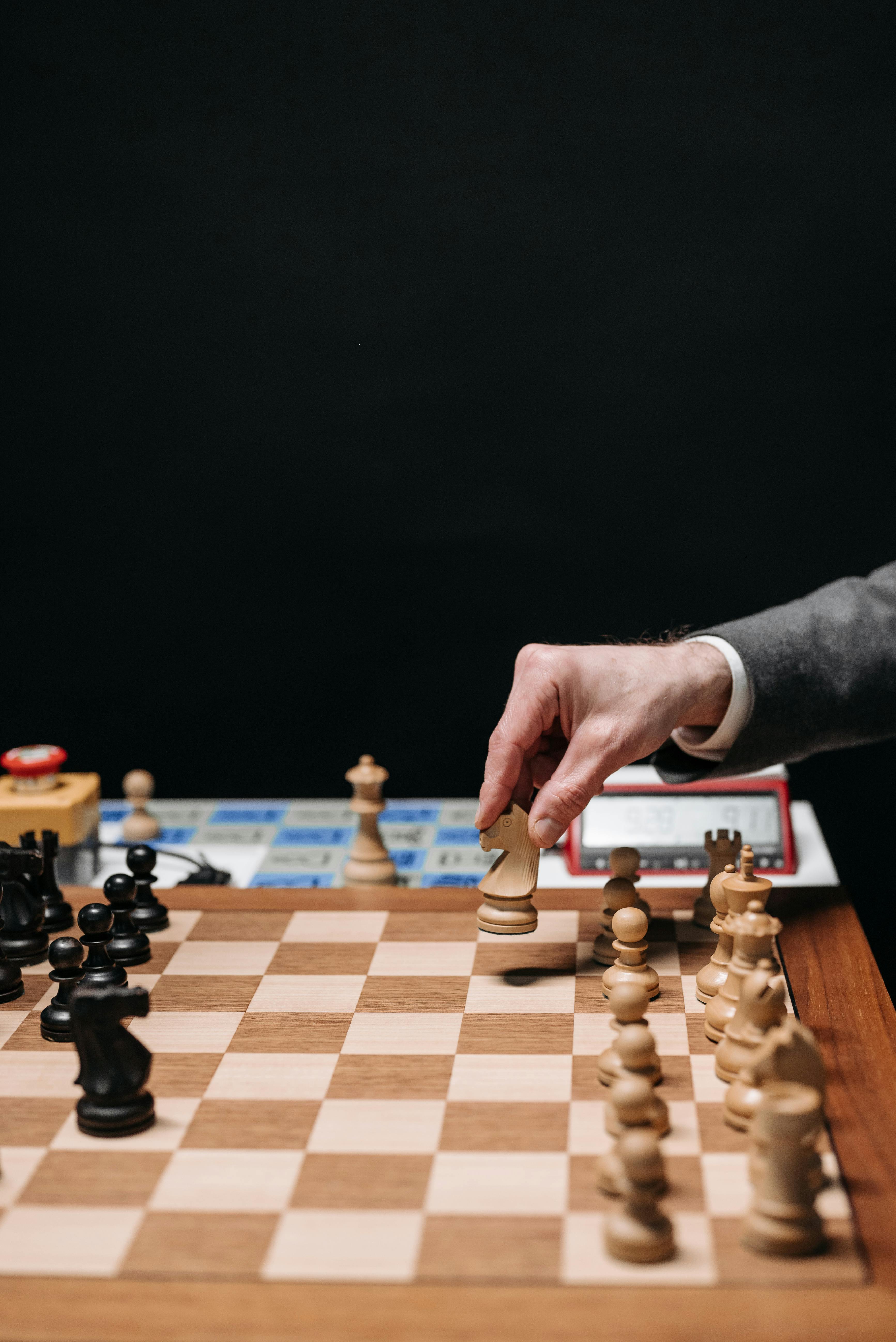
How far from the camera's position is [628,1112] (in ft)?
3.90

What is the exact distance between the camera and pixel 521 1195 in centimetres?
114

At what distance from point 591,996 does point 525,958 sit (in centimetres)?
15

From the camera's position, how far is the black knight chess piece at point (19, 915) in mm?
1756

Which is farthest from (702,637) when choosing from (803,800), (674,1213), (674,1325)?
(803,800)

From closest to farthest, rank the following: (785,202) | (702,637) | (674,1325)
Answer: (674,1325), (702,637), (785,202)

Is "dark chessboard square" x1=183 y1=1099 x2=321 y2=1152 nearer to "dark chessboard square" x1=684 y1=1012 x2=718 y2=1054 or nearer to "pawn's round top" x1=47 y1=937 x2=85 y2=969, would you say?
"pawn's round top" x1=47 y1=937 x2=85 y2=969

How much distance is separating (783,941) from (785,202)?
6.67 feet

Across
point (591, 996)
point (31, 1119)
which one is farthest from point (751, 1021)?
point (31, 1119)

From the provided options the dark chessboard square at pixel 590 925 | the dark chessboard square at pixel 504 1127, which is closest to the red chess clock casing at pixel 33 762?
the dark chessboard square at pixel 590 925

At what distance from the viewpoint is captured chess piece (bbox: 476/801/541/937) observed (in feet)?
5.59

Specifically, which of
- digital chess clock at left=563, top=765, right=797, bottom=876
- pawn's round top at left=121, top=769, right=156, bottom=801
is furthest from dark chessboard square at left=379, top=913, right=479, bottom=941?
pawn's round top at left=121, top=769, right=156, bottom=801

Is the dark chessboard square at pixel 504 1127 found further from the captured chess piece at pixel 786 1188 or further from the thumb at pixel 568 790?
the thumb at pixel 568 790

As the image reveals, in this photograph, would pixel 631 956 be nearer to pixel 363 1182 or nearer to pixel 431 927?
pixel 431 927

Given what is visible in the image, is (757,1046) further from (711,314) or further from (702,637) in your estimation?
(711,314)
